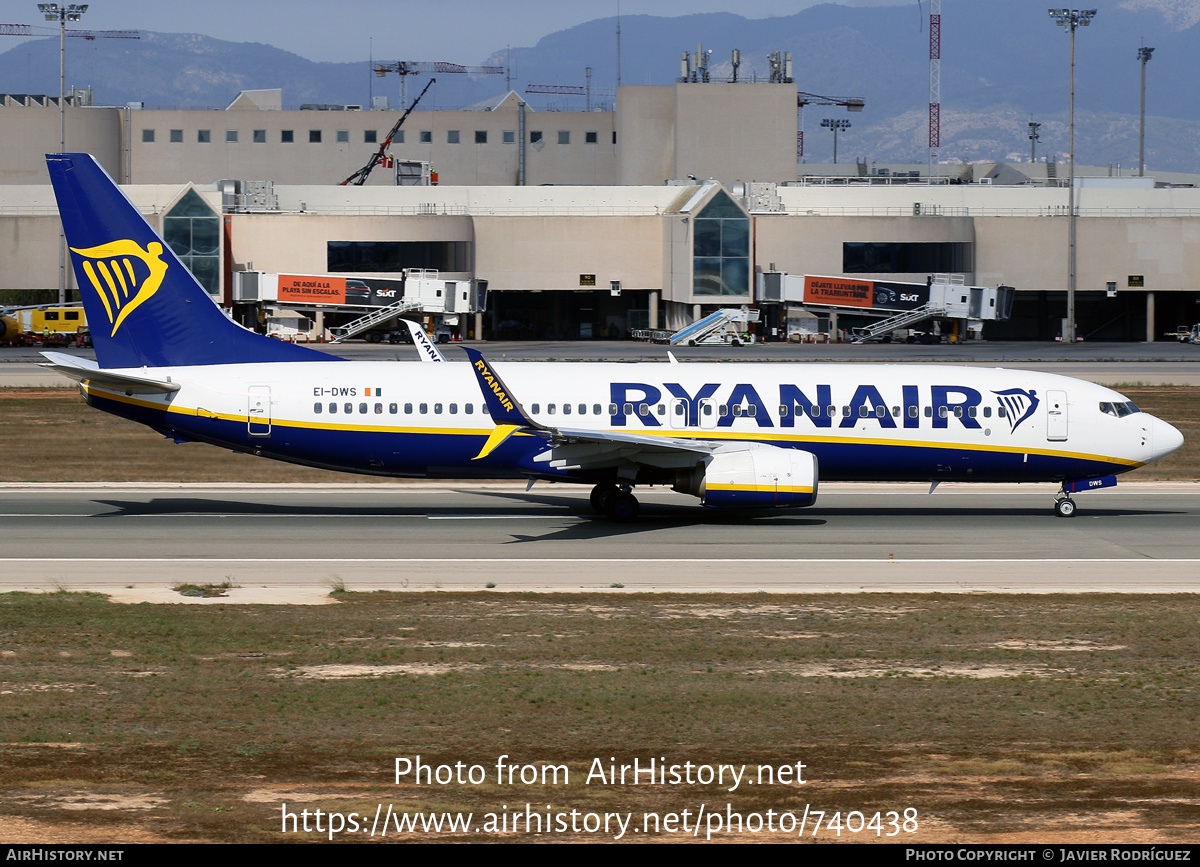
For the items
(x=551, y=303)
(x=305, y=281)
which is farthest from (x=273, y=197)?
(x=551, y=303)

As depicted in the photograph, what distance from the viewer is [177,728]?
17.9 metres

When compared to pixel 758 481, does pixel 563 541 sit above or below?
below

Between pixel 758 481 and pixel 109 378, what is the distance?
16.9 meters

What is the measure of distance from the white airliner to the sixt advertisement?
77004 mm

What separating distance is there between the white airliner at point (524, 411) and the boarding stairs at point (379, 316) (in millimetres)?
73343

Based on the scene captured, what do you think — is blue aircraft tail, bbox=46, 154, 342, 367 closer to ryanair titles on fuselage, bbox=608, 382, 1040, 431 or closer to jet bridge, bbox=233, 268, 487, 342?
ryanair titles on fuselage, bbox=608, 382, 1040, 431

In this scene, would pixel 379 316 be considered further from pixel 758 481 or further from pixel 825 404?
pixel 758 481

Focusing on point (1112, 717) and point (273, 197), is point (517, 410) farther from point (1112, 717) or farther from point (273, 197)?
point (273, 197)

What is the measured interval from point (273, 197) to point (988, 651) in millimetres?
112117

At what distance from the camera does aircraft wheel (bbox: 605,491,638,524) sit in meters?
36.7

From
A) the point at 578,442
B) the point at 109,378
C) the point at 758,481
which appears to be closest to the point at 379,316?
the point at 109,378

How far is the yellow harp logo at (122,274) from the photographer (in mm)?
36281

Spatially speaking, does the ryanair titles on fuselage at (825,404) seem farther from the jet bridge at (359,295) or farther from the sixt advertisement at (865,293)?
the sixt advertisement at (865,293)

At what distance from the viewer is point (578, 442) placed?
3478 cm
